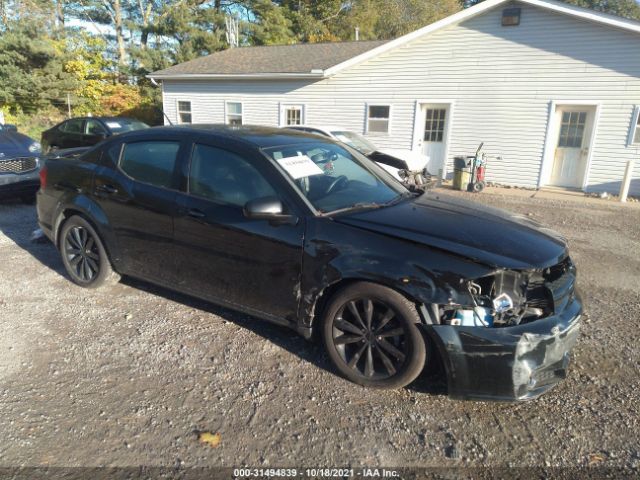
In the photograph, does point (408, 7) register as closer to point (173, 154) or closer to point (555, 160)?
point (555, 160)

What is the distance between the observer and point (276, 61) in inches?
652

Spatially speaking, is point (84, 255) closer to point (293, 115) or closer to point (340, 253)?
point (340, 253)

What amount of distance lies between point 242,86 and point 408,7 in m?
26.9

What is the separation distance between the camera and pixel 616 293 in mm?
4742

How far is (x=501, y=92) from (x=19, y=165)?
11560mm

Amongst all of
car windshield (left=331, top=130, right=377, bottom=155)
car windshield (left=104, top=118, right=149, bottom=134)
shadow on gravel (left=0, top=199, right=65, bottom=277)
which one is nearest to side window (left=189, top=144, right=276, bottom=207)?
shadow on gravel (left=0, top=199, right=65, bottom=277)

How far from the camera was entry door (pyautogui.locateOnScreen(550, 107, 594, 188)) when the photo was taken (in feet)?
38.8

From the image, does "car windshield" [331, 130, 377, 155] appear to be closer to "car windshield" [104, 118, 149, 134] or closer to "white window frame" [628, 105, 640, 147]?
"car windshield" [104, 118, 149, 134]

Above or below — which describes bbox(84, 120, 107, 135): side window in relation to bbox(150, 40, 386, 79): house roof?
below

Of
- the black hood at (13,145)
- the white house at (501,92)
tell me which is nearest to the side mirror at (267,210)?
the black hood at (13,145)

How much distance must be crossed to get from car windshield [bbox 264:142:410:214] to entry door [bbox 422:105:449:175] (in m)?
10.0

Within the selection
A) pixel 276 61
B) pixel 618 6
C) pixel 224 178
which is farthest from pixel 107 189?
pixel 618 6

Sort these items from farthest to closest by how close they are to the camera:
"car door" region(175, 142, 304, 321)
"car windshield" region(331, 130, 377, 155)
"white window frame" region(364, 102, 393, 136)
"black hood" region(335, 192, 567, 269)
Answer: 1. "white window frame" region(364, 102, 393, 136)
2. "car windshield" region(331, 130, 377, 155)
3. "car door" region(175, 142, 304, 321)
4. "black hood" region(335, 192, 567, 269)

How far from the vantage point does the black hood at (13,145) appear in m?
7.60
